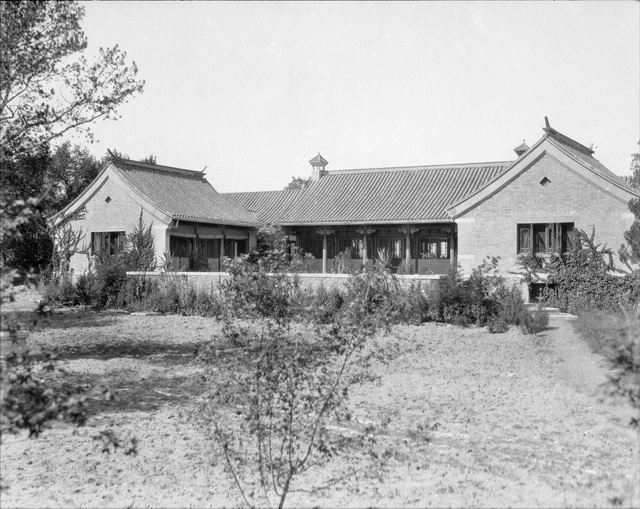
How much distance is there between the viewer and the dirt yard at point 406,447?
5402 millimetres

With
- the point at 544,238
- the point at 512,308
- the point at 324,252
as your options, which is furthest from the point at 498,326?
the point at 324,252

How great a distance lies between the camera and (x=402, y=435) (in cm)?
698

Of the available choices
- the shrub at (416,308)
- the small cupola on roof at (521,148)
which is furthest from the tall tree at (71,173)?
the shrub at (416,308)

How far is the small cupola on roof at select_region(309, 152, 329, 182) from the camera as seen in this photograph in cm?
3053

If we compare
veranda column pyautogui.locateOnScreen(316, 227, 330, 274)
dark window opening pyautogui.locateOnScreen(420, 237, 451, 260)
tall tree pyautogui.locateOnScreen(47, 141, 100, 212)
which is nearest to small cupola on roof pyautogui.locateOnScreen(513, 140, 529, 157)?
dark window opening pyautogui.locateOnScreen(420, 237, 451, 260)

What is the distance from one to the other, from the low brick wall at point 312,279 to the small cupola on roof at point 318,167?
12.5m

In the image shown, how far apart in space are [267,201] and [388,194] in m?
6.19

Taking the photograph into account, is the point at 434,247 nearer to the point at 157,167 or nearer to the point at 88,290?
the point at 157,167

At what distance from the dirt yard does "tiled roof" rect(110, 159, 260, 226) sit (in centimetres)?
1454

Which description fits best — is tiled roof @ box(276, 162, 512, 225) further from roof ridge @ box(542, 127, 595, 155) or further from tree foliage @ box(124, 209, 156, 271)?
tree foliage @ box(124, 209, 156, 271)

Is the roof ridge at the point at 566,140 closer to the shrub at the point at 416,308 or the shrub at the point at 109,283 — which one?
the shrub at the point at 416,308

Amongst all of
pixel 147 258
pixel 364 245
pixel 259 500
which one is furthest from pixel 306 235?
pixel 259 500

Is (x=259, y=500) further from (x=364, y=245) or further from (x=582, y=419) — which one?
(x=364, y=245)

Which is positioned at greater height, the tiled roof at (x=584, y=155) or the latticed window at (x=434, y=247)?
the tiled roof at (x=584, y=155)
